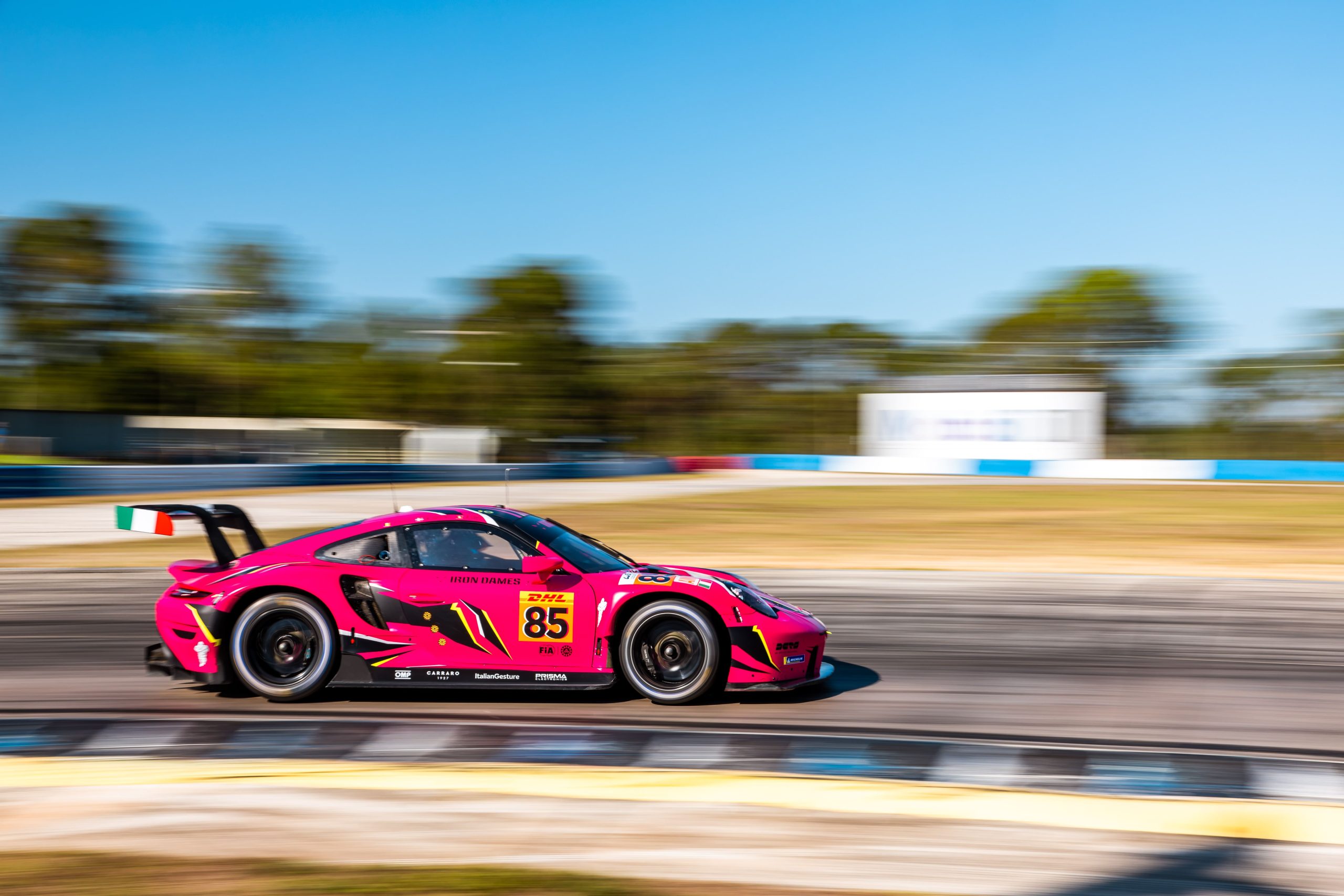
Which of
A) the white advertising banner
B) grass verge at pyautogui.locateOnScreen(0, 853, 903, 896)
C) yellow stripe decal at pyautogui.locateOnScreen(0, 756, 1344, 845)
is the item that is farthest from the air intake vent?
the white advertising banner

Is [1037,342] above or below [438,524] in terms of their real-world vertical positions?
above

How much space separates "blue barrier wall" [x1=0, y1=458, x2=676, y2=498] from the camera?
26734mm

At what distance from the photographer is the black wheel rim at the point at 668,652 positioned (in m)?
6.63

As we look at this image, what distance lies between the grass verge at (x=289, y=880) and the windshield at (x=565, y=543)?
2.71 m

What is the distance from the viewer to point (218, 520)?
7.50 m

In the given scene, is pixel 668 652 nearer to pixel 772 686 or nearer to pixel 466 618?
pixel 772 686

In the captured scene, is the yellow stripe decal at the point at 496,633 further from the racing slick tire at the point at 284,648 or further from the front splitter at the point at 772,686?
Result: the front splitter at the point at 772,686

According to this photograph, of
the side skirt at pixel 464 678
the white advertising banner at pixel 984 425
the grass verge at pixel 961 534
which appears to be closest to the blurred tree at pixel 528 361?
the white advertising banner at pixel 984 425

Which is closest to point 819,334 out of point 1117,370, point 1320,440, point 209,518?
point 1117,370

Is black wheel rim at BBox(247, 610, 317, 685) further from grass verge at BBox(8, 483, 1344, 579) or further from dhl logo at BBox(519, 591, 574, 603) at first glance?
grass verge at BBox(8, 483, 1344, 579)

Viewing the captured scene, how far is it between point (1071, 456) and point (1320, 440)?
16.0m

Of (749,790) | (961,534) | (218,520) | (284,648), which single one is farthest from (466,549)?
(961,534)

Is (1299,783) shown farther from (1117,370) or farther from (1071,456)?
(1117,370)

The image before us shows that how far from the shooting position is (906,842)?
4.53 m
